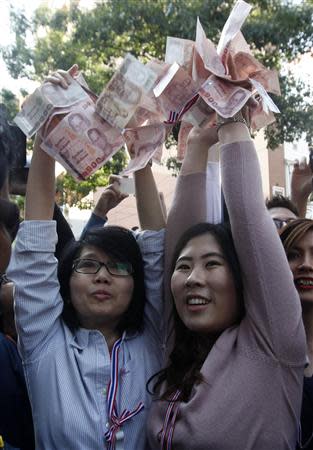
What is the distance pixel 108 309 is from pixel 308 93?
19.8ft

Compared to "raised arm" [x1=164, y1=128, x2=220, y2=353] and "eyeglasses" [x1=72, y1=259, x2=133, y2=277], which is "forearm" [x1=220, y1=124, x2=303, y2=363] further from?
"eyeglasses" [x1=72, y1=259, x2=133, y2=277]

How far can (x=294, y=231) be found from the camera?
6.41 feet

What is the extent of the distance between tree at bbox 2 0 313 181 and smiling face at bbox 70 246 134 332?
430 centimetres

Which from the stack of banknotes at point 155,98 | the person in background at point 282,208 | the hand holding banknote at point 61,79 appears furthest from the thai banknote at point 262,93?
the person in background at point 282,208

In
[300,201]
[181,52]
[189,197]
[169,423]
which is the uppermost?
[181,52]

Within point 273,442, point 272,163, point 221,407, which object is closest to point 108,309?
point 221,407

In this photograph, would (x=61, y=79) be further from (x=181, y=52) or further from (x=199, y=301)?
(x=199, y=301)

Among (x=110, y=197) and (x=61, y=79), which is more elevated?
(x=61, y=79)

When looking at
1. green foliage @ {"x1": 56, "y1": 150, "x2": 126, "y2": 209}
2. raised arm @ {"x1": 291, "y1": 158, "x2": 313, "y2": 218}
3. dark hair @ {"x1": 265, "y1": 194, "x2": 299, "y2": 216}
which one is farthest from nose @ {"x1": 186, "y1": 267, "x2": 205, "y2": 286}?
green foliage @ {"x1": 56, "y1": 150, "x2": 126, "y2": 209}

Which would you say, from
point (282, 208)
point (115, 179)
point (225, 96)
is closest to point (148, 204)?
point (115, 179)

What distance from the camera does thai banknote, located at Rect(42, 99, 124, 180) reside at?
1747mm

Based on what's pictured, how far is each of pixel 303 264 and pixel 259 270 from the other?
43 cm

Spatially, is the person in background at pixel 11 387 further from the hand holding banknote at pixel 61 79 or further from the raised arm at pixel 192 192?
the raised arm at pixel 192 192

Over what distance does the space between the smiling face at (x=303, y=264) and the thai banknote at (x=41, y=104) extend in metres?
0.87
